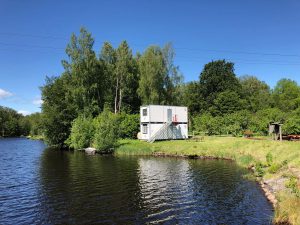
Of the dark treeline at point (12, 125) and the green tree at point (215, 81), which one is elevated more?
the green tree at point (215, 81)

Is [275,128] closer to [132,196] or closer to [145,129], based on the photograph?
[145,129]

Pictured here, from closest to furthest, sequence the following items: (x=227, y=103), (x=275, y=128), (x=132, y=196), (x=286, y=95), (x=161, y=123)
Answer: (x=132, y=196), (x=275, y=128), (x=161, y=123), (x=227, y=103), (x=286, y=95)

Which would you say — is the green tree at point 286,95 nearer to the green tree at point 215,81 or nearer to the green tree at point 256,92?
the green tree at point 256,92

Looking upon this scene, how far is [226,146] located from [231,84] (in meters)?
42.5

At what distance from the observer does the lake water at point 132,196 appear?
50.2 feet

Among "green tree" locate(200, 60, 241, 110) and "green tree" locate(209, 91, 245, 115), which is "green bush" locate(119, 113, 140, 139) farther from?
"green tree" locate(200, 60, 241, 110)

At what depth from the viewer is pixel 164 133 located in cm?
5159

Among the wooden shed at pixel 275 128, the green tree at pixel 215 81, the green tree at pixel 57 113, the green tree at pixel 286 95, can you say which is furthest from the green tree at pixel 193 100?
the wooden shed at pixel 275 128

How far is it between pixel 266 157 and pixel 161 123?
84.1 ft

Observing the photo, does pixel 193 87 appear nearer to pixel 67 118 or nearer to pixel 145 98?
pixel 145 98

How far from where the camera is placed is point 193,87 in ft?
287

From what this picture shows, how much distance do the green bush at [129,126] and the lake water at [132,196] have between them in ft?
78.2

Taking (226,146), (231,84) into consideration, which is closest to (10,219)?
(226,146)

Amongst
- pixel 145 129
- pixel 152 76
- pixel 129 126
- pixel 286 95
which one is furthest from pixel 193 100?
pixel 145 129
